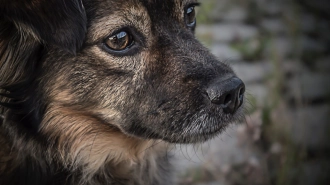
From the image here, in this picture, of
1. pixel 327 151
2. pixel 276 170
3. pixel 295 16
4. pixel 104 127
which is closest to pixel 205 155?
pixel 276 170

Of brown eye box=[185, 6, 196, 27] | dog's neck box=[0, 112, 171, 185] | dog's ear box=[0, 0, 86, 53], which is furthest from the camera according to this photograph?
brown eye box=[185, 6, 196, 27]

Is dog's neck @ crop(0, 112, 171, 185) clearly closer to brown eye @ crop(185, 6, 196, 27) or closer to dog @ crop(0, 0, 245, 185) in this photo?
dog @ crop(0, 0, 245, 185)

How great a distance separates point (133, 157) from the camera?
3.73 meters

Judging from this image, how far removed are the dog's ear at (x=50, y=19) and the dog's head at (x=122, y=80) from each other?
108mm

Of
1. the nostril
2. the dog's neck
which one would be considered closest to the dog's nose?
the nostril

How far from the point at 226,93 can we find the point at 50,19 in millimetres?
1076

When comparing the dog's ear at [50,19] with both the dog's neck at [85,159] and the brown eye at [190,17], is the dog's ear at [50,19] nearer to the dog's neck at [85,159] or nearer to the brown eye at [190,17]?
the dog's neck at [85,159]

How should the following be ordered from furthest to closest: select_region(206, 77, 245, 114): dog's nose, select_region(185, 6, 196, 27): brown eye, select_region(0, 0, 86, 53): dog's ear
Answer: select_region(185, 6, 196, 27): brown eye < select_region(206, 77, 245, 114): dog's nose < select_region(0, 0, 86, 53): dog's ear

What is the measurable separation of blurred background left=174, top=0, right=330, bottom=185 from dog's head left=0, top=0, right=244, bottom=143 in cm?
61

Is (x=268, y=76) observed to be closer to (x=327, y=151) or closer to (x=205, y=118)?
(x=327, y=151)

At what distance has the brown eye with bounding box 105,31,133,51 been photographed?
328 centimetres

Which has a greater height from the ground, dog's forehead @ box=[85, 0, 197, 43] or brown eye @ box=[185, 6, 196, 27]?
dog's forehead @ box=[85, 0, 197, 43]

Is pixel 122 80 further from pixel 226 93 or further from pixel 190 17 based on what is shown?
pixel 190 17

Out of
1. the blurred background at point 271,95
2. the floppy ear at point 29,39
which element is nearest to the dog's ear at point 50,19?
the floppy ear at point 29,39
